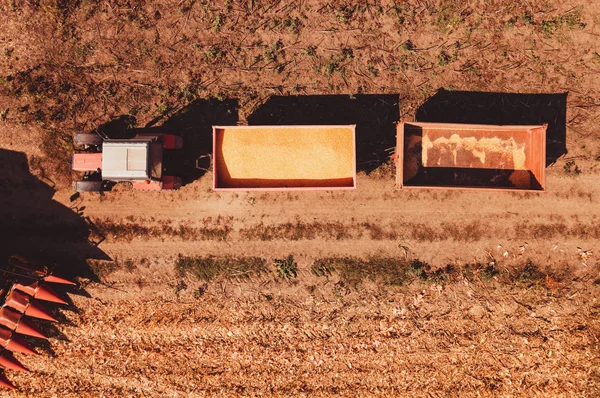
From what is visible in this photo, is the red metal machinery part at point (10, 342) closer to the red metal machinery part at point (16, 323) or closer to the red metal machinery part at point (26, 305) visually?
the red metal machinery part at point (16, 323)

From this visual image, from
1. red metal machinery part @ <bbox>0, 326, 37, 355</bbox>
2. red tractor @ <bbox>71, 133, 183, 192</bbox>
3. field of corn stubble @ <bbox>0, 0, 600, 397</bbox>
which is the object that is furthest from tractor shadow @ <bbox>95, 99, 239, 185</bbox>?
red metal machinery part @ <bbox>0, 326, 37, 355</bbox>

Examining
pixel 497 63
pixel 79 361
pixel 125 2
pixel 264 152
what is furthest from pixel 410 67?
pixel 79 361

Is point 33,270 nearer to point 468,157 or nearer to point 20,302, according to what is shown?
point 20,302

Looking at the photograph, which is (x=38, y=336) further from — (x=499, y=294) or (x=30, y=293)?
(x=499, y=294)

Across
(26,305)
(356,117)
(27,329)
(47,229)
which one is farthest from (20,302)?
(356,117)

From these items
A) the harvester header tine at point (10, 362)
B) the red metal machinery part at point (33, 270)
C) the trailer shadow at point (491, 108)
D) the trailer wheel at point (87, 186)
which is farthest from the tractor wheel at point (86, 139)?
the trailer shadow at point (491, 108)
